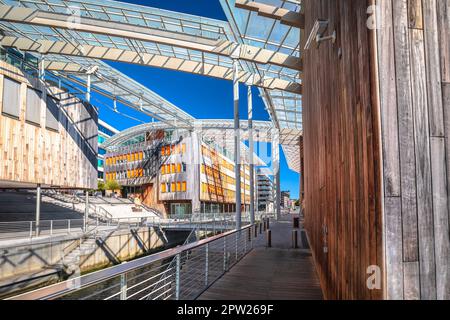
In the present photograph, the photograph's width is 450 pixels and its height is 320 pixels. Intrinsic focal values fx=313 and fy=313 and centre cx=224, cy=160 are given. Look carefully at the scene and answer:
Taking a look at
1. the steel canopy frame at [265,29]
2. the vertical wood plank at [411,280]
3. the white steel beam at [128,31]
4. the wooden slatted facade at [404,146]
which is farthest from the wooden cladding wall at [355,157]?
the white steel beam at [128,31]

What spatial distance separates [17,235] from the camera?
1238 centimetres

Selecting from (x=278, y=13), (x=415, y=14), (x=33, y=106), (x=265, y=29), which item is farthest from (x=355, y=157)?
(x=33, y=106)

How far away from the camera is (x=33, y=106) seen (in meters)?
13.0

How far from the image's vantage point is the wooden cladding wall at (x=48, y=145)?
463 inches

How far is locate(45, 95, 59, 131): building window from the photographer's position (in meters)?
13.8

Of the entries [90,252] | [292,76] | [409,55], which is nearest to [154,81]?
[292,76]

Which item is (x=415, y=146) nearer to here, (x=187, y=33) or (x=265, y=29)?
(x=265, y=29)

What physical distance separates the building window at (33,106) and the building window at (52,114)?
45 cm

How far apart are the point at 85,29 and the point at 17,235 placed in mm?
9336

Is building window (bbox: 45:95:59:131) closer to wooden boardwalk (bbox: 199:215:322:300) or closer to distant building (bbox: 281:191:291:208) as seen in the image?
wooden boardwalk (bbox: 199:215:322:300)

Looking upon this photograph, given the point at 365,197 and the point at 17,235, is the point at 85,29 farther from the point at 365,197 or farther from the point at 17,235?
the point at 365,197

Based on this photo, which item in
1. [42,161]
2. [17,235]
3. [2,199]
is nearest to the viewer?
[17,235]
